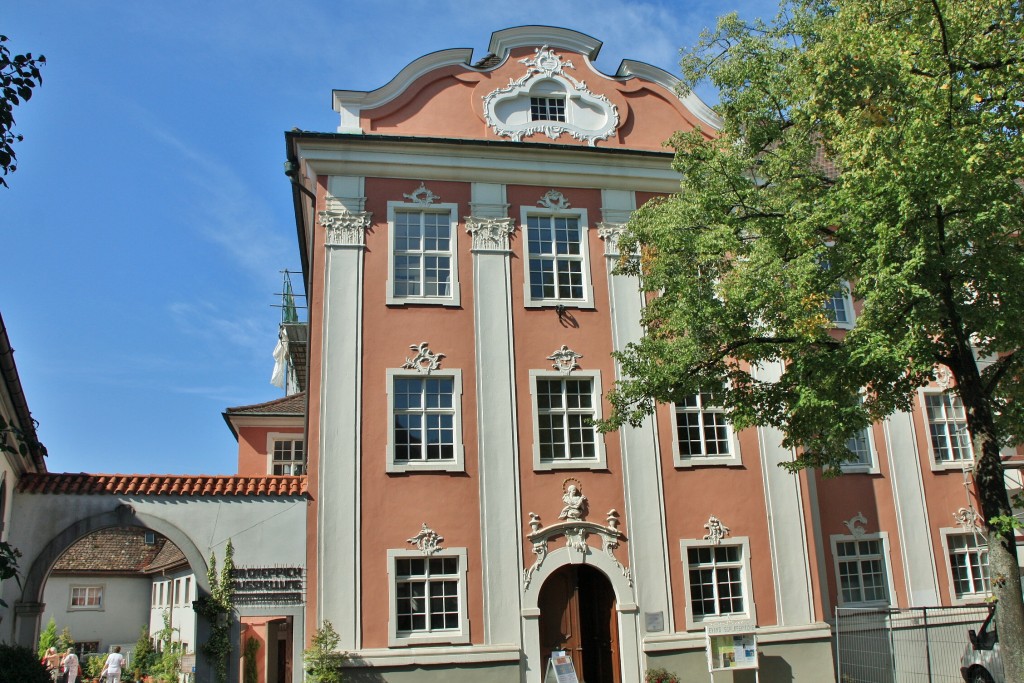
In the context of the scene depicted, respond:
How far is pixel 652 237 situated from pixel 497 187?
555cm

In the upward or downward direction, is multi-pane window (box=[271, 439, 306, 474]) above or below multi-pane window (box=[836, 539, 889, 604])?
above

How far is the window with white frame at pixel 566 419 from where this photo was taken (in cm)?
1822

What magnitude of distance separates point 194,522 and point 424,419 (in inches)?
178

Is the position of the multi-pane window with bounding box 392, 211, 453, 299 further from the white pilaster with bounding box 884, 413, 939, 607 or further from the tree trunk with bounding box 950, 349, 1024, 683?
the white pilaster with bounding box 884, 413, 939, 607

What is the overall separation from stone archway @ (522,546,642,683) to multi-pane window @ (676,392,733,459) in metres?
2.91

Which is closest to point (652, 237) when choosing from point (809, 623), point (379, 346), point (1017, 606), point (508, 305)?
point (508, 305)

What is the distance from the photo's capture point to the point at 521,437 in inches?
712

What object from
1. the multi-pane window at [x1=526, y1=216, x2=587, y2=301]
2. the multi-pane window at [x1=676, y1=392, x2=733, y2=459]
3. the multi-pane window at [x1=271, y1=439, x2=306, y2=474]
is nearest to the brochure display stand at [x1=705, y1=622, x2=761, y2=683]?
the multi-pane window at [x1=676, y1=392, x2=733, y2=459]

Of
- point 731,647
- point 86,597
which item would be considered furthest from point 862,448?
point 86,597

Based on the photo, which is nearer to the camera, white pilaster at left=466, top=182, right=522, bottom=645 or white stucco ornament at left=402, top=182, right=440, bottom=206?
white pilaster at left=466, top=182, right=522, bottom=645

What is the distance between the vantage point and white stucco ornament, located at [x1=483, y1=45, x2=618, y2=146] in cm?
2008

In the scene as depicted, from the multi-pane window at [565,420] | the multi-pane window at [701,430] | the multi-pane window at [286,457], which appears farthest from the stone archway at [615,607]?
the multi-pane window at [286,457]

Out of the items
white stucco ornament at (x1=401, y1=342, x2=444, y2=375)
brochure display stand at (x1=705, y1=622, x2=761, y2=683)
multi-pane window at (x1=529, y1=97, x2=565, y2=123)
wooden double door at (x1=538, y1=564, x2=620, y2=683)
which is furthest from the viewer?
multi-pane window at (x1=529, y1=97, x2=565, y2=123)

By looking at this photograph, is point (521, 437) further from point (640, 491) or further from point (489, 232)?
point (489, 232)
